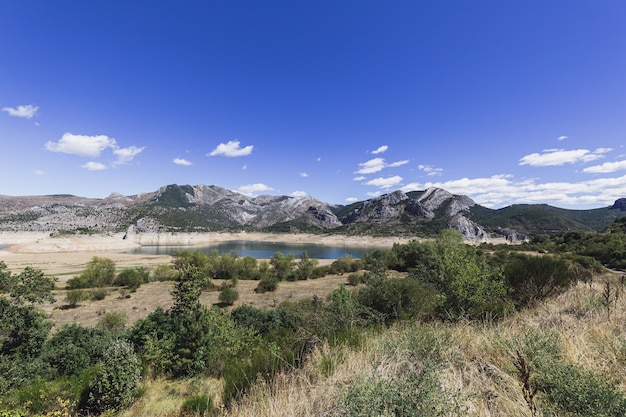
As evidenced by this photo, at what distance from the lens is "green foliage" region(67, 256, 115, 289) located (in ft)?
143

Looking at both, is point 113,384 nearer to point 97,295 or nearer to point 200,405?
point 200,405

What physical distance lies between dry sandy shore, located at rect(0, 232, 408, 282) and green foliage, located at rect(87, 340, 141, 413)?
181 feet

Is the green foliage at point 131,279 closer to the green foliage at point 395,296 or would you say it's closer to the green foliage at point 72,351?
the green foliage at point 72,351

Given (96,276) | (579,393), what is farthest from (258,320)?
(96,276)

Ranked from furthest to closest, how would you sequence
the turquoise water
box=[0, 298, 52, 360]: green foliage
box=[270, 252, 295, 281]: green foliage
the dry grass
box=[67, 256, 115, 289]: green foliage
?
the turquoise water, box=[270, 252, 295, 281]: green foliage, box=[67, 256, 115, 289]: green foliage, box=[0, 298, 52, 360]: green foliage, the dry grass

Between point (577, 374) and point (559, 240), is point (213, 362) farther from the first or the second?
point (559, 240)

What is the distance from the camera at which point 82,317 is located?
97.7 ft

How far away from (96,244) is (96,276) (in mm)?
71077

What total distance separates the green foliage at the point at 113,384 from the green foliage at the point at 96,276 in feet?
154

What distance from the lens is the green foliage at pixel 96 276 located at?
43.4 meters

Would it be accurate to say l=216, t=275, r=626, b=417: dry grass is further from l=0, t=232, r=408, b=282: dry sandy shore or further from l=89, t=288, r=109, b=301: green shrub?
l=0, t=232, r=408, b=282: dry sandy shore

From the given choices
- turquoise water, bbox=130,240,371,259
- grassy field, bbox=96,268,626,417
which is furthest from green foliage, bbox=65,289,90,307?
turquoise water, bbox=130,240,371,259

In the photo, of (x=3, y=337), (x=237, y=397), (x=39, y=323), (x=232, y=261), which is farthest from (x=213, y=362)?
(x=232, y=261)

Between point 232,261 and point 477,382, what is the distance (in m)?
58.6
